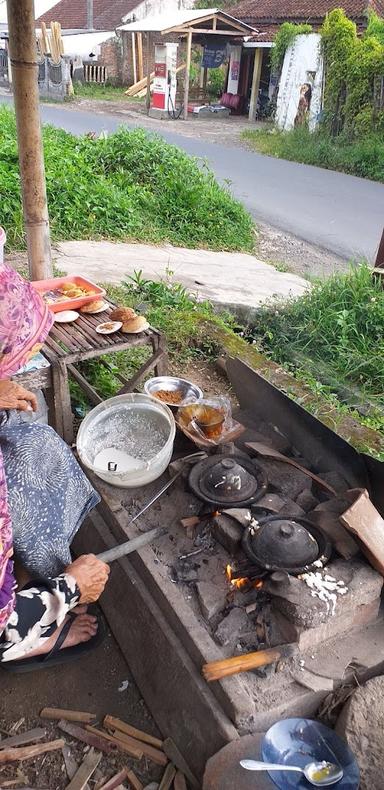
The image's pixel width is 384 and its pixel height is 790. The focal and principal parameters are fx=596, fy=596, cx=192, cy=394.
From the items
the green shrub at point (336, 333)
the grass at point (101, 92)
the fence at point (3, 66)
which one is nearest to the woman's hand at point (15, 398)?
the green shrub at point (336, 333)

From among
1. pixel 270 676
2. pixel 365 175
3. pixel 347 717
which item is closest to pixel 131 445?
pixel 270 676

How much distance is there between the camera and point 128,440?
3.11 meters

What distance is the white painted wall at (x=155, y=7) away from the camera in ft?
102

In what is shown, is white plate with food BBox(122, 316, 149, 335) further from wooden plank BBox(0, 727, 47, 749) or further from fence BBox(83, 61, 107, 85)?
fence BBox(83, 61, 107, 85)

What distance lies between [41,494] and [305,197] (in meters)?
10.4

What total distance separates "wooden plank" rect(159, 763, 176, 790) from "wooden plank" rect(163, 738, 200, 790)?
19 mm

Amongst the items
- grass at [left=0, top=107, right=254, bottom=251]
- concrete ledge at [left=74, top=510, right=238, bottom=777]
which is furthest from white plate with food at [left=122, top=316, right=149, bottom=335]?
grass at [left=0, top=107, right=254, bottom=251]

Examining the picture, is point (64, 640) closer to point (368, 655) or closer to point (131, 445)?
point (131, 445)

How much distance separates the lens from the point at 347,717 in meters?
1.96

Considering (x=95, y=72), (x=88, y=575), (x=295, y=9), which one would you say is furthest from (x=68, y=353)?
(x=95, y=72)

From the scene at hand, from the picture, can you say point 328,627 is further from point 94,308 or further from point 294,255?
point 294,255

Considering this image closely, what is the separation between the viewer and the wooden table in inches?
120

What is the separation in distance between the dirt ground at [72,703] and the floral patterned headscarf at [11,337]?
561 millimetres

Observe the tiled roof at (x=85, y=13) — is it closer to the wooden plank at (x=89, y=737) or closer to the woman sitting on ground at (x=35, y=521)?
the woman sitting on ground at (x=35, y=521)
